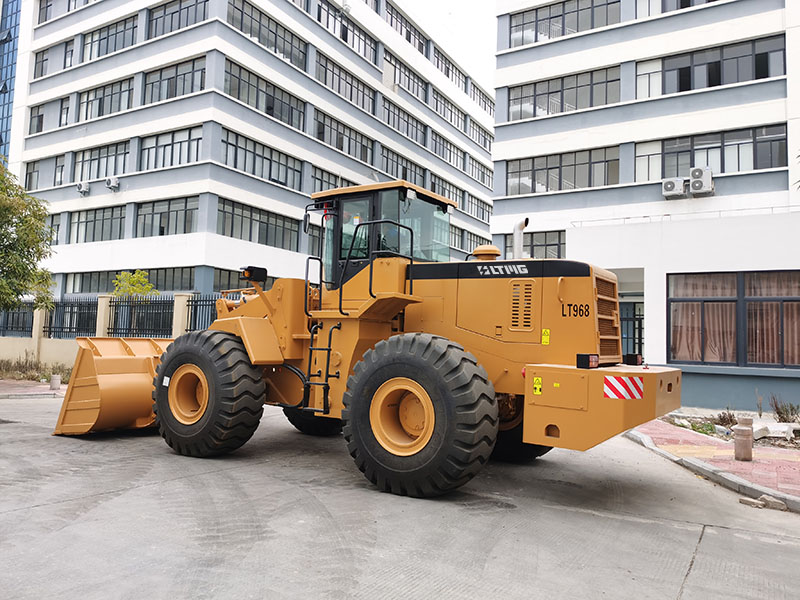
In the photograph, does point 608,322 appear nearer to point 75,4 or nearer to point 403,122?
point 75,4

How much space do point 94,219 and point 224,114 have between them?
9655 millimetres

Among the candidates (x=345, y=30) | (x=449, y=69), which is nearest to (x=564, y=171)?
(x=345, y=30)

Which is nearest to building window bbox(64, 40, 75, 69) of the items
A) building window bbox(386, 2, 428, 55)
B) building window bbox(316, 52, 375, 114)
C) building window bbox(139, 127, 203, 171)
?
building window bbox(139, 127, 203, 171)

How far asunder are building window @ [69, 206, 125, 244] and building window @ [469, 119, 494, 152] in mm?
31397

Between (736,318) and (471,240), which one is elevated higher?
(471,240)

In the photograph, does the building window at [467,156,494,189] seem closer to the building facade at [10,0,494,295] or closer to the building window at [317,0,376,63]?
the building facade at [10,0,494,295]

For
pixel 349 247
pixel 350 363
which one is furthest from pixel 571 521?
pixel 349 247

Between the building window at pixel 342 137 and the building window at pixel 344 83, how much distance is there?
5.92ft

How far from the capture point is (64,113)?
35.5 meters

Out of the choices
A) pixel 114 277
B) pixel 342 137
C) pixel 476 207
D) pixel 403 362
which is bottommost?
pixel 403 362

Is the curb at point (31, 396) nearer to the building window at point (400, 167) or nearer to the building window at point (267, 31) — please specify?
the building window at point (267, 31)

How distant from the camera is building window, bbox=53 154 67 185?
35.1 metres

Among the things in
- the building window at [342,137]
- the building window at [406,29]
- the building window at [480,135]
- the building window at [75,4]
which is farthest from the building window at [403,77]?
the building window at [75,4]

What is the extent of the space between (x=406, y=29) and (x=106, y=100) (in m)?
21.3
